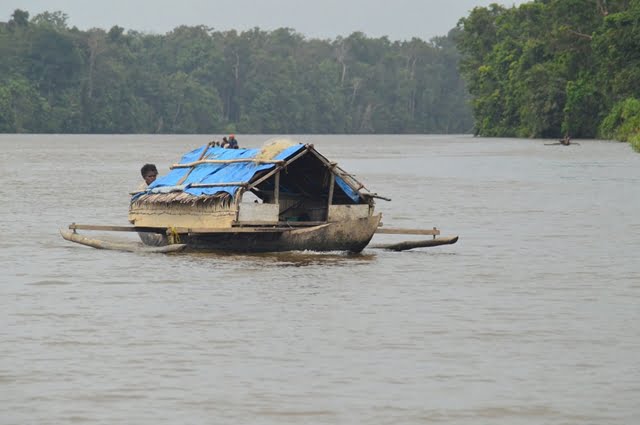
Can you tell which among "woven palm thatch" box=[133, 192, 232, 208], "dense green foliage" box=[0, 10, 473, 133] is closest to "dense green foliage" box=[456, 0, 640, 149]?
"dense green foliage" box=[0, 10, 473, 133]

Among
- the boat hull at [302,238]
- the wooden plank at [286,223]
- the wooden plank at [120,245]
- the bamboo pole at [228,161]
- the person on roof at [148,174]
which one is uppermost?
the bamboo pole at [228,161]

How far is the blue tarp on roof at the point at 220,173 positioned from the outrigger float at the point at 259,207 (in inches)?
0.6

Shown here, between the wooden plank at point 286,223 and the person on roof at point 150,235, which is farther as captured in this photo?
the person on roof at point 150,235

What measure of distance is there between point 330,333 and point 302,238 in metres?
6.24

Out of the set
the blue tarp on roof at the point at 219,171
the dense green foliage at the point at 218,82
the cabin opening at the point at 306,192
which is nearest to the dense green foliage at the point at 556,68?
the dense green foliage at the point at 218,82

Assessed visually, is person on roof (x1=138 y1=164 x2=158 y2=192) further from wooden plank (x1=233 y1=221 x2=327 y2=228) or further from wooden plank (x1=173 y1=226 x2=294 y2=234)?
wooden plank (x1=233 y1=221 x2=327 y2=228)

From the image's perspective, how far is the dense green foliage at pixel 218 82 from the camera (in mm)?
131625

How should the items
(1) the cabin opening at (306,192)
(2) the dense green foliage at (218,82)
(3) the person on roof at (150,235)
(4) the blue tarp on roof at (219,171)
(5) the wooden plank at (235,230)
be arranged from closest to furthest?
(5) the wooden plank at (235,230) → (4) the blue tarp on roof at (219,171) → (3) the person on roof at (150,235) → (1) the cabin opening at (306,192) → (2) the dense green foliage at (218,82)

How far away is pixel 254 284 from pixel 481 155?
5002cm

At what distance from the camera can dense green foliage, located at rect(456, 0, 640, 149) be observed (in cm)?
7275

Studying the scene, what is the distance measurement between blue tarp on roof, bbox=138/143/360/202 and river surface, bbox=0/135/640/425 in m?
0.99

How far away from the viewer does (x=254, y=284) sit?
639 inches

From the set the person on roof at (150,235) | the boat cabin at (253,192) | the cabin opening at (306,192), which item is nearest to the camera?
the boat cabin at (253,192)

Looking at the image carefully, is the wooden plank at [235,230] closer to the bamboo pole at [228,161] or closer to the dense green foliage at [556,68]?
the bamboo pole at [228,161]
